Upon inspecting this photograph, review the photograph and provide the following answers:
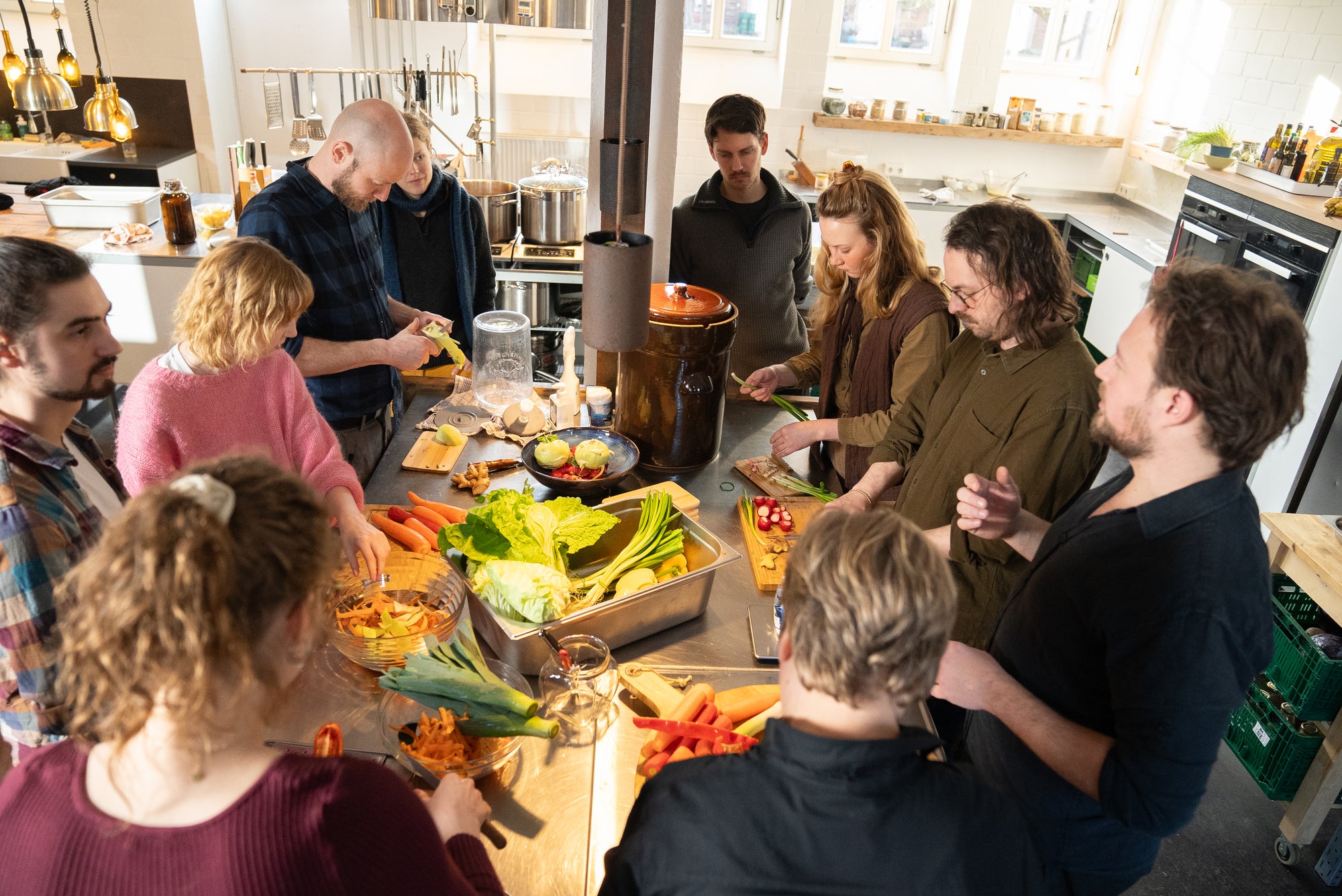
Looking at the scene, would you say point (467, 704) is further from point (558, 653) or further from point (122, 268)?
point (122, 268)

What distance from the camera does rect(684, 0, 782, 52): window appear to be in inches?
272

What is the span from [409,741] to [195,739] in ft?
2.10

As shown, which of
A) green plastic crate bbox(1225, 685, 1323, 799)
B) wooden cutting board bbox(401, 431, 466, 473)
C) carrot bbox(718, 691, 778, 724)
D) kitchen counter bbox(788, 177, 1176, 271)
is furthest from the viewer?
kitchen counter bbox(788, 177, 1176, 271)

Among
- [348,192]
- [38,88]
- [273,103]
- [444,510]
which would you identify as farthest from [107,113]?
[444,510]

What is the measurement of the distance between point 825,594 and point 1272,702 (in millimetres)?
2645

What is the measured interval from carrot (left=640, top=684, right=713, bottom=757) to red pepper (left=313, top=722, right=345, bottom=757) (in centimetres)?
52

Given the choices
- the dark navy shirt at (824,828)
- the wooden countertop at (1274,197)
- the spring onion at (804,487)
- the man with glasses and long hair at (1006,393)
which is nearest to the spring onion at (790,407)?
the spring onion at (804,487)

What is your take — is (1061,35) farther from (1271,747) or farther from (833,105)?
(1271,747)

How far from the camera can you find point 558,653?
1.69 metres

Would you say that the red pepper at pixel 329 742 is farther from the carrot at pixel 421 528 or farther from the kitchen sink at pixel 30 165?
the kitchen sink at pixel 30 165

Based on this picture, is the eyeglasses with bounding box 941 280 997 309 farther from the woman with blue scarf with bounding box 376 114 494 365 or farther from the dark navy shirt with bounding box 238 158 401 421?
the woman with blue scarf with bounding box 376 114 494 365

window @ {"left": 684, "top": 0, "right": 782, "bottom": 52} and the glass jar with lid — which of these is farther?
the glass jar with lid

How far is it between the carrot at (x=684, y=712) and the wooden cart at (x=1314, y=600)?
2.01m

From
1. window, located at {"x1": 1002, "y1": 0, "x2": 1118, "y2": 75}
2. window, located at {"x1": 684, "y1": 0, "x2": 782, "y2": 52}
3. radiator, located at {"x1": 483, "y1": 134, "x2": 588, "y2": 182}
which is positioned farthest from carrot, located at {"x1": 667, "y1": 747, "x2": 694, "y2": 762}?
window, located at {"x1": 1002, "y1": 0, "x2": 1118, "y2": 75}
